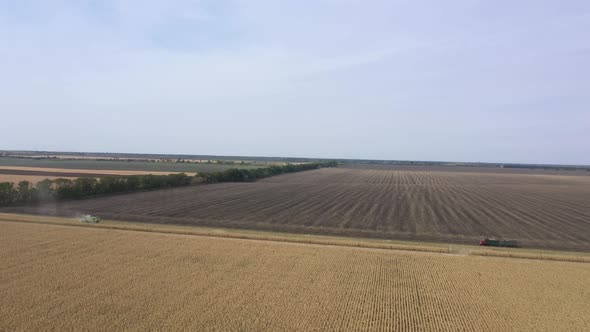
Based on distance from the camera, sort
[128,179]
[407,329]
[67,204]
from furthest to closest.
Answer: [128,179]
[67,204]
[407,329]

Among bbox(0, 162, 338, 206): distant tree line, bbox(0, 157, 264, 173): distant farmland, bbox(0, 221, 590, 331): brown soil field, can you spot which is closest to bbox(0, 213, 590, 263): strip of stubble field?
bbox(0, 221, 590, 331): brown soil field

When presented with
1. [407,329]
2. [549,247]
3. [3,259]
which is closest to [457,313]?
[407,329]

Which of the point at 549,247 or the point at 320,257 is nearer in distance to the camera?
the point at 320,257

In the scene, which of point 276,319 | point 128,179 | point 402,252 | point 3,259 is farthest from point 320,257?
point 128,179

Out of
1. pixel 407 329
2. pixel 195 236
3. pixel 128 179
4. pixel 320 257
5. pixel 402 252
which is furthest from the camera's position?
pixel 128 179

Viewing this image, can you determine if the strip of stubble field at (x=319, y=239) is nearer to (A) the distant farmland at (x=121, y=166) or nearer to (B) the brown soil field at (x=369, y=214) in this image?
(B) the brown soil field at (x=369, y=214)

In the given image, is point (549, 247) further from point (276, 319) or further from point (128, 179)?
point (128, 179)

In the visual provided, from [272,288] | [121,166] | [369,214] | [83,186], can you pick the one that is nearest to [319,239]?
[272,288]
